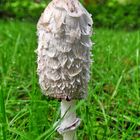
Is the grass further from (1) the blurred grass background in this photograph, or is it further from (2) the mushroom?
(2) the mushroom

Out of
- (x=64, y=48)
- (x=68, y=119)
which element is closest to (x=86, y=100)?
(x=68, y=119)

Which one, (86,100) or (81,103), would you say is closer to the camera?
(81,103)

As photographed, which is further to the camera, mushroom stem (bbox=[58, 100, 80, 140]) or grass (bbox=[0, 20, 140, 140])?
grass (bbox=[0, 20, 140, 140])

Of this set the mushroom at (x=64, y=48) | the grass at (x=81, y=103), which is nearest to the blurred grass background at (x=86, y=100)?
the grass at (x=81, y=103)

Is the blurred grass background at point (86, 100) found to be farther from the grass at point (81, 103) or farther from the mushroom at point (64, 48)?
the mushroom at point (64, 48)

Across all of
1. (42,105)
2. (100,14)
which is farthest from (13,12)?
(42,105)

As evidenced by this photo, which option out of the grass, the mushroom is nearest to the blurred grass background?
the grass

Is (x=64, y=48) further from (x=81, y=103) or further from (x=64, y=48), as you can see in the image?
(x=81, y=103)
